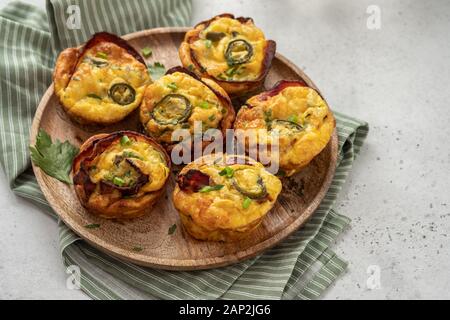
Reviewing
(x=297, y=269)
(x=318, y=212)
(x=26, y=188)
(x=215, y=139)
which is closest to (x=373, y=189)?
(x=318, y=212)

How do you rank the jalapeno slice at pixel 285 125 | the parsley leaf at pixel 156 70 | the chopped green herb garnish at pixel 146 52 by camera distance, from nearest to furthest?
the jalapeno slice at pixel 285 125
the parsley leaf at pixel 156 70
the chopped green herb garnish at pixel 146 52

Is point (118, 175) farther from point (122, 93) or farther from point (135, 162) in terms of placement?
point (122, 93)

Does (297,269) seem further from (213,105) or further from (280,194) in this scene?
(213,105)

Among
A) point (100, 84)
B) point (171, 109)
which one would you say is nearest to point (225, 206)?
point (171, 109)

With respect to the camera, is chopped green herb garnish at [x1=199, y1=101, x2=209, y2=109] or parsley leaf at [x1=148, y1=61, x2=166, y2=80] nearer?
chopped green herb garnish at [x1=199, y1=101, x2=209, y2=109]

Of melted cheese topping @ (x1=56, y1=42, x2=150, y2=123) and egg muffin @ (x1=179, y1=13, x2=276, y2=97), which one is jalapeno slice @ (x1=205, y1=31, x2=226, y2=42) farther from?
melted cheese topping @ (x1=56, y1=42, x2=150, y2=123)

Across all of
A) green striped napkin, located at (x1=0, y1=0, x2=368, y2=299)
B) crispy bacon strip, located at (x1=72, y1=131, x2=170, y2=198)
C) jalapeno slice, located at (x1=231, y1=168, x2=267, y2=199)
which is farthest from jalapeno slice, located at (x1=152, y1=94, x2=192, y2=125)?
green striped napkin, located at (x1=0, y1=0, x2=368, y2=299)

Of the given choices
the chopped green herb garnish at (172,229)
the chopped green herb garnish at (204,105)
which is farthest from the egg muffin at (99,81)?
the chopped green herb garnish at (172,229)

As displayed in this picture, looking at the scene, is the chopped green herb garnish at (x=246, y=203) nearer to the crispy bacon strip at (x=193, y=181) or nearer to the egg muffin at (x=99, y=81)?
the crispy bacon strip at (x=193, y=181)
